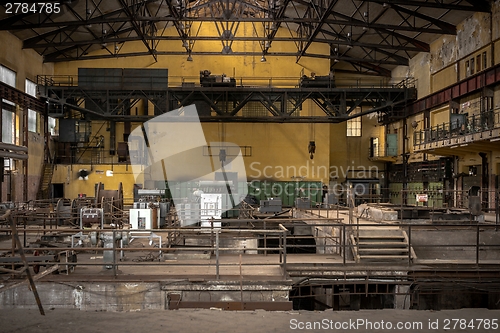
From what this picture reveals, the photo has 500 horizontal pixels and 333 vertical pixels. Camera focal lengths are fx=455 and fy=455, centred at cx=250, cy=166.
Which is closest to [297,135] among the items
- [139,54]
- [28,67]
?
[139,54]

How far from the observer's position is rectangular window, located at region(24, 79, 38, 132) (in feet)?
105

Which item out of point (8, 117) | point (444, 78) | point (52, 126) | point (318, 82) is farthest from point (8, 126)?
point (444, 78)

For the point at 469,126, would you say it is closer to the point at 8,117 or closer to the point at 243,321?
the point at 243,321

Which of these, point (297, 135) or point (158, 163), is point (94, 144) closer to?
point (158, 163)

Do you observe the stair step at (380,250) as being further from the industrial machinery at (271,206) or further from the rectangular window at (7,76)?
the rectangular window at (7,76)

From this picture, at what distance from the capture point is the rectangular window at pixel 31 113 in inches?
1260

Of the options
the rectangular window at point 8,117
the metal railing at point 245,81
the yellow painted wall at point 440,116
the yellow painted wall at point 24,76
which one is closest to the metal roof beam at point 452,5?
the yellow painted wall at point 440,116

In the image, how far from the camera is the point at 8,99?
28438mm

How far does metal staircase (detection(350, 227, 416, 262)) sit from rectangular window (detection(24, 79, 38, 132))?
26416 millimetres

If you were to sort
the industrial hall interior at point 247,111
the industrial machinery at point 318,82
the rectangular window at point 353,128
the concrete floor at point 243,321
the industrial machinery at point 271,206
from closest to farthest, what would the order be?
the concrete floor at point 243,321, the industrial machinery at point 271,206, the industrial hall interior at point 247,111, the industrial machinery at point 318,82, the rectangular window at point 353,128

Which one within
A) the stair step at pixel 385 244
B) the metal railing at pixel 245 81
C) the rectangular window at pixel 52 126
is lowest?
the stair step at pixel 385 244

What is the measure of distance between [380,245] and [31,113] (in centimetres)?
2768

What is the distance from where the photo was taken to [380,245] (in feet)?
44.8

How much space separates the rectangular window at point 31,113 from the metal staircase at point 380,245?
26.4 m
